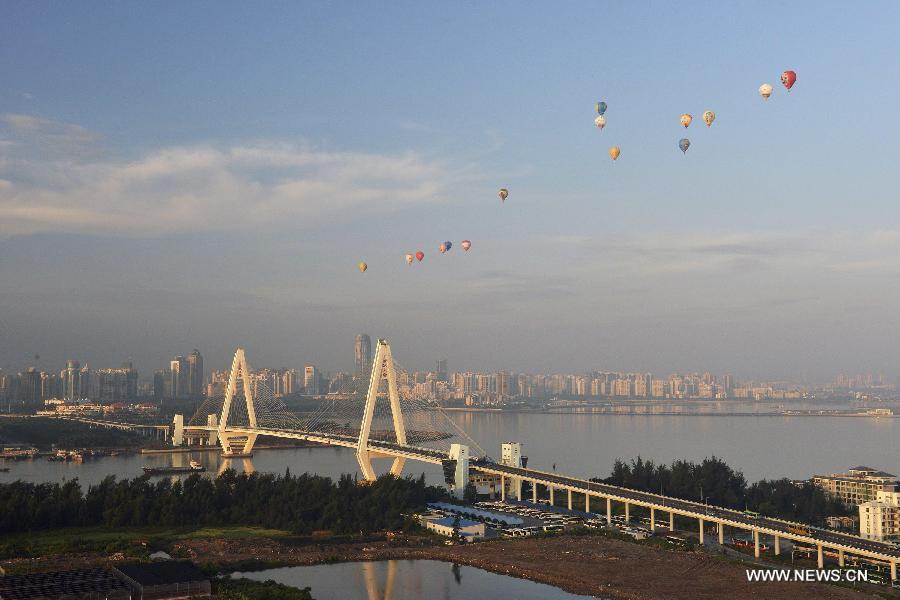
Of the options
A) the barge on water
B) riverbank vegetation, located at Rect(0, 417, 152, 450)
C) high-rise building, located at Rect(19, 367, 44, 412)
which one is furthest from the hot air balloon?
high-rise building, located at Rect(19, 367, 44, 412)

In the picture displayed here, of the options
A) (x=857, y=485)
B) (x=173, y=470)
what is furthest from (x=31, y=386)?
(x=857, y=485)

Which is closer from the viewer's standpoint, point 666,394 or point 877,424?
point 877,424

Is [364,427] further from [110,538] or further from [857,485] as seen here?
[857,485]

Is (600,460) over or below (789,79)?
below

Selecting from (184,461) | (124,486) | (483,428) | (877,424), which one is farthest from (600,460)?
(877,424)

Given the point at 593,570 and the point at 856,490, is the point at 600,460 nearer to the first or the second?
the point at 856,490

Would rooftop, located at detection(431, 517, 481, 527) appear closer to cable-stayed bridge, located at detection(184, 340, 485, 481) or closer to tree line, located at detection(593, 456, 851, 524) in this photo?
cable-stayed bridge, located at detection(184, 340, 485, 481)

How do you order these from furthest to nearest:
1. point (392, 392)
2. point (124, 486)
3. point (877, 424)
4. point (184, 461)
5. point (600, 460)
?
point (877, 424) → point (184, 461) → point (600, 460) → point (392, 392) → point (124, 486)
